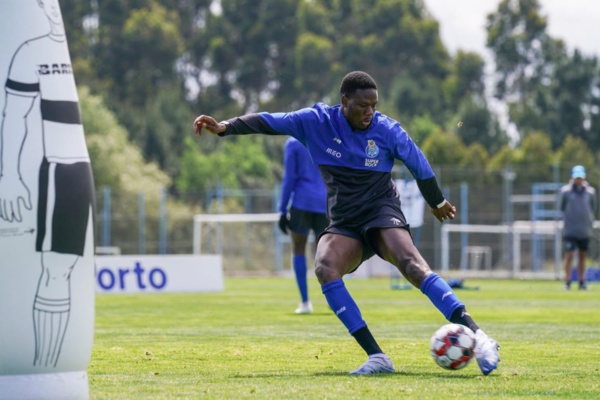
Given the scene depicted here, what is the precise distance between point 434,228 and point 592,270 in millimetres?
10355

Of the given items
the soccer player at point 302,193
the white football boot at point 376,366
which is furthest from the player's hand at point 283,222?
the white football boot at point 376,366

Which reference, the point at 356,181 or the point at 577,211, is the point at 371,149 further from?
the point at 577,211

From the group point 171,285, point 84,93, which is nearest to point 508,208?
point 171,285

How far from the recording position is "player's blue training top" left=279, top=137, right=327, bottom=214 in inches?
575

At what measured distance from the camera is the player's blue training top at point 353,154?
27.6ft

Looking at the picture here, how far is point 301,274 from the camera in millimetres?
15070

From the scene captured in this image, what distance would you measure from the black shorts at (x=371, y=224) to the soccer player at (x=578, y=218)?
14.7 metres

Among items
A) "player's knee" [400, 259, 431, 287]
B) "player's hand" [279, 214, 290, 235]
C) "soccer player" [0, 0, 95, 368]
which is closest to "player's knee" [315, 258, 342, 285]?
"player's knee" [400, 259, 431, 287]

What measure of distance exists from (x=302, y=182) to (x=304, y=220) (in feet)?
1.42

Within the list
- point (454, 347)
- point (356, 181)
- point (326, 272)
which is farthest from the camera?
point (356, 181)

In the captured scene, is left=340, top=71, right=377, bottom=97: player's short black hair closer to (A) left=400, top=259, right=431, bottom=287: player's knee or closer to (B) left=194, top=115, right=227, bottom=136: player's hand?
(B) left=194, top=115, right=227, bottom=136: player's hand

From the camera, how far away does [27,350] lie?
19.6ft

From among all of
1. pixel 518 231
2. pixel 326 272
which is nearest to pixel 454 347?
pixel 326 272

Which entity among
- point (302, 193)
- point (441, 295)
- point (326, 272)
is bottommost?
point (441, 295)
